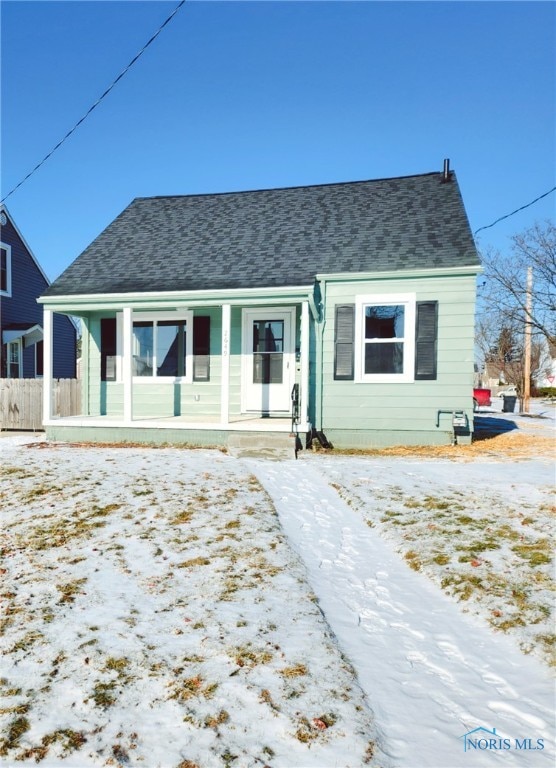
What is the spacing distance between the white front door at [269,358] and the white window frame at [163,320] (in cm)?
121

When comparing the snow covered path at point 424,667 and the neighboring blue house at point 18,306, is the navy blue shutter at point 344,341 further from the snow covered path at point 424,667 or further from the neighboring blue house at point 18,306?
the neighboring blue house at point 18,306

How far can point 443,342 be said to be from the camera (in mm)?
8570

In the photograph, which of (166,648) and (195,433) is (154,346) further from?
(166,648)

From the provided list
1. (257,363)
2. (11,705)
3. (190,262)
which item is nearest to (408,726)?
(11,705)

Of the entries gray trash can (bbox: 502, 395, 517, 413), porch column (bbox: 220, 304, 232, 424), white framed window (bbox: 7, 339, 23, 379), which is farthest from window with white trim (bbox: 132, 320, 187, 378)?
gray trash can (bbox: 502, 395, 517, 413)

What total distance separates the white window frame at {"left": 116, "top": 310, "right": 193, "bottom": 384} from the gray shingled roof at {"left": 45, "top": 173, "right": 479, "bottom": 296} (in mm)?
804

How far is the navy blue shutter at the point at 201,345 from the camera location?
32.5ft

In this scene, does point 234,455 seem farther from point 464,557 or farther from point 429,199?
point 429,199

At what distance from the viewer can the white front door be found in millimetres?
9703

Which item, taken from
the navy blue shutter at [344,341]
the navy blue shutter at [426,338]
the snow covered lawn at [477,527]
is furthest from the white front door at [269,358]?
the snow covered lawn at [477,527]

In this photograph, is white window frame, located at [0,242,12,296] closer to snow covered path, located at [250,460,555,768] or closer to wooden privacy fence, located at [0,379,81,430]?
wooden privacy fence, located at [0,379,81,430]

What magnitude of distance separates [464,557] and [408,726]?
1.86 metres

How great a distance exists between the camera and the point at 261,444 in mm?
8234

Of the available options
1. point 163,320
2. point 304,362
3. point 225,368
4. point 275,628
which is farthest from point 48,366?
point 275,628
